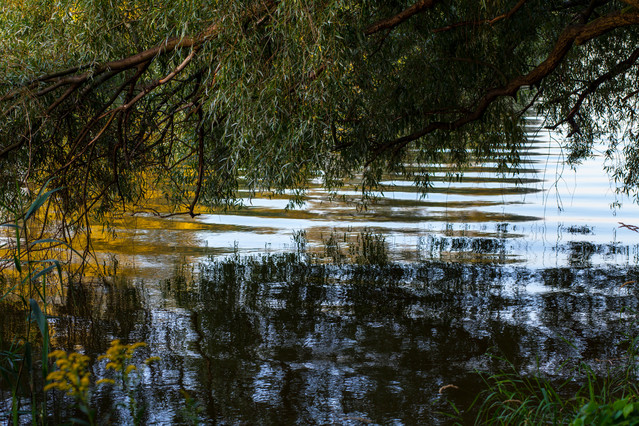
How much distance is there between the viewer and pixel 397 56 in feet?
21.5

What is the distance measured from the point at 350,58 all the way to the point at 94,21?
2.16 metres

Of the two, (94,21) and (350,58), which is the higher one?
(94,21)

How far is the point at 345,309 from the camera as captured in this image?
20.6 feet

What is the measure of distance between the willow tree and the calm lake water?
98 centimetres

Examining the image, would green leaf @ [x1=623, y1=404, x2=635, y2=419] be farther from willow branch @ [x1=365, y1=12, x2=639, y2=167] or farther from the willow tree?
willow branch @ [x1=365, y1=12, x2=639, y2=167]

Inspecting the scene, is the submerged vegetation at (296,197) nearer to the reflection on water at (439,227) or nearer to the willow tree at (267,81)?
the willow tree at (267,81)

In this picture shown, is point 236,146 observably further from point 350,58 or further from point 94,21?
point 94,21

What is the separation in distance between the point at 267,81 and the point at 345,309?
94.1 inches

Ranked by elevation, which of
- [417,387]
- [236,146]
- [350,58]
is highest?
[350,58]

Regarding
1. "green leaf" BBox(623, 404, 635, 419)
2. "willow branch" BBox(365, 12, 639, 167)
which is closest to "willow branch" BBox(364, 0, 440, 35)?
"willow branch" BBox(365, 12, 639, 167)

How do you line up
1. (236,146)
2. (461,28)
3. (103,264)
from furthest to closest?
(103,264), (461,28), (236,146)

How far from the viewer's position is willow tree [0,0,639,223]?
4.77 metres

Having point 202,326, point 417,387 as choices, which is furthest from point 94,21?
point 417,387

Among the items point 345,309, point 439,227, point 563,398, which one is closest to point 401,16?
point 345,309
